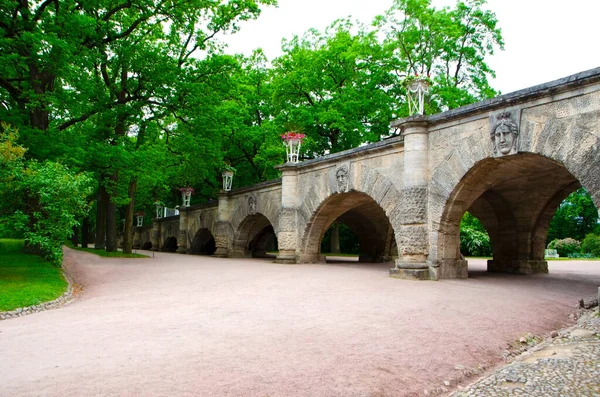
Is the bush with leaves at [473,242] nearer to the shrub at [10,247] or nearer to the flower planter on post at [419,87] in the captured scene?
the flower planter on post at [419,87]

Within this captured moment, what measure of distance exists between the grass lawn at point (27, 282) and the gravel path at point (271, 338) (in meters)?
0.67

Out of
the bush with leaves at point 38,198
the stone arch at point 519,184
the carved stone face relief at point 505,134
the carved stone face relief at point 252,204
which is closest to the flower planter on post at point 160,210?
the carved stone face relief at point 252,204

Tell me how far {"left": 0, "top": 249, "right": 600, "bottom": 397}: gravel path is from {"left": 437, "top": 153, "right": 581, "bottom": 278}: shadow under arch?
2087 mm

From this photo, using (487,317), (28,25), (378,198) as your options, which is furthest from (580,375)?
(28,25)

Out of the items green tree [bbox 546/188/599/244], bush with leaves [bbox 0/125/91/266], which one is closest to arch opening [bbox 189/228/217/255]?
bush with leaves [bbox 0/125/91/266]

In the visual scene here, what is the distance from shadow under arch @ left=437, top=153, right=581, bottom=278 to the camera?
1019 cm

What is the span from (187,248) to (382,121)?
14070mm

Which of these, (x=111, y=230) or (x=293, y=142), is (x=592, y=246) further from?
(x=111, y=230)

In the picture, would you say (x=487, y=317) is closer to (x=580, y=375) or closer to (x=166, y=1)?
(x=580, y=375)

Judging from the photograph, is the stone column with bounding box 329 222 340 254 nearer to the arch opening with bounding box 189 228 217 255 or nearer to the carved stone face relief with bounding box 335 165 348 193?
the arch opening with bounding box 189 228 217 255

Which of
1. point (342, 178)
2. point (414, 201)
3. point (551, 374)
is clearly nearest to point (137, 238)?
point (342, 178)

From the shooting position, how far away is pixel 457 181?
1012 cm

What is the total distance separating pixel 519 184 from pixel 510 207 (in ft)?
4.26

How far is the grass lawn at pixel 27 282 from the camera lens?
296 inches
